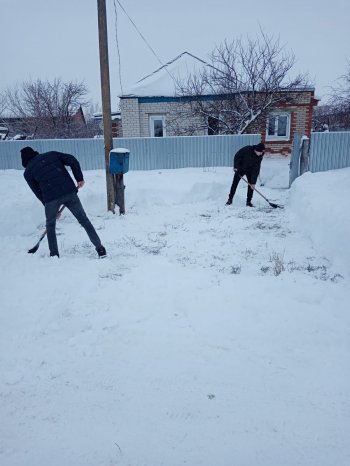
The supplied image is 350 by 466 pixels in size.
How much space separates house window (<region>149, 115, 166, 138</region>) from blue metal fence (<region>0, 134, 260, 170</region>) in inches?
199

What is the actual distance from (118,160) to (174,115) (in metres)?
9.45

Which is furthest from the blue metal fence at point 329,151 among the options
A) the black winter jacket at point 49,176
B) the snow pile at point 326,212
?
the black winter jacket at point 49,176

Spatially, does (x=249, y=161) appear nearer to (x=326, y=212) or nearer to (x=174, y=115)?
(x=326, y=212)

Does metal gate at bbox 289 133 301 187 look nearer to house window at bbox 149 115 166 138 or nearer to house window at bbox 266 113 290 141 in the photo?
house window at bbox 266 113 290 141

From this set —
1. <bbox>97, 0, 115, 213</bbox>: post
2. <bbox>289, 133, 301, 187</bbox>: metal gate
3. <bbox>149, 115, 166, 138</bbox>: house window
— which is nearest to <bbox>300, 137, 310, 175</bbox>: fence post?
<bbox>289, 133, 301, 187</bbox>: metal gate

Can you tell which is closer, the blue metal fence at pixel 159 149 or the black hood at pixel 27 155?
the black hood at pixel 27 155

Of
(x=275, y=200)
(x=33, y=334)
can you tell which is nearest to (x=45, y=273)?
(x=33, y=334)

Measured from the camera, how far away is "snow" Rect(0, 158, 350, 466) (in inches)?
74.4

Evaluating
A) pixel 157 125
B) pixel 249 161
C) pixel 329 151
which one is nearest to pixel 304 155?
pixel 329 151

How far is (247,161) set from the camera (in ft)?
24.9

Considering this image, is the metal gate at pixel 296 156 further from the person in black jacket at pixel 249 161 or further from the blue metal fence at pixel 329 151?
the person in black jacket at pixel 249 161

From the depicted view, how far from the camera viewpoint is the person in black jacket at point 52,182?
4.34 meters

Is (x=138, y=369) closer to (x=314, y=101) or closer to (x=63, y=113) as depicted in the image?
(x=314, y=101)

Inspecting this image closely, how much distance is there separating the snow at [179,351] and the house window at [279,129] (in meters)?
11.3
